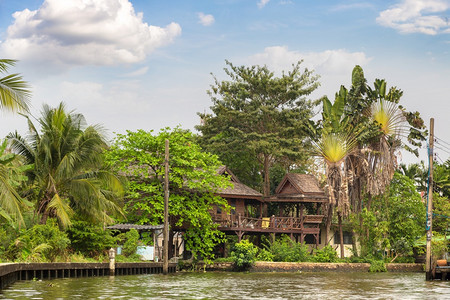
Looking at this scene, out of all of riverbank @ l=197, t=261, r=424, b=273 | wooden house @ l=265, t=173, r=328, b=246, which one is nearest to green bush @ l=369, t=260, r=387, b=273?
riverbank @ l=197, t=261, r=424, b=273

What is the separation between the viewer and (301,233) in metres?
57.8

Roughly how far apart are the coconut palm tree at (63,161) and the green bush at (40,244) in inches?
43.9

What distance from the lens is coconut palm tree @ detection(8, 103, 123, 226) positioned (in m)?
37.4

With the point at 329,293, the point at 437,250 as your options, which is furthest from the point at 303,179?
the point at 329,293

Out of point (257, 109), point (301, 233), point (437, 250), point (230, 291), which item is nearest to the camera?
point (230, 291)

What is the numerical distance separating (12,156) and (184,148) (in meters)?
22.3

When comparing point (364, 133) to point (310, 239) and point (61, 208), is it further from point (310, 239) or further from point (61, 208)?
point (61, 208)

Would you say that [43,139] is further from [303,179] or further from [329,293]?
[303,179]

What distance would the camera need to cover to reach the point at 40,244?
34594 mm

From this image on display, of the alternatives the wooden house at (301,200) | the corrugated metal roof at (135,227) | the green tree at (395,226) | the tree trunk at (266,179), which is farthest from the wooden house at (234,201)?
the green tree at (395,226)

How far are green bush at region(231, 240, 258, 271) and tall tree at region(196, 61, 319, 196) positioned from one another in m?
12.5

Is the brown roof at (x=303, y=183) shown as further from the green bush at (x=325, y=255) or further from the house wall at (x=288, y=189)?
the green bush at (x=325, y=255)

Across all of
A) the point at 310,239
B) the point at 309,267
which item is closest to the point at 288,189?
the point at 310,239

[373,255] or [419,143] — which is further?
[419,143]
